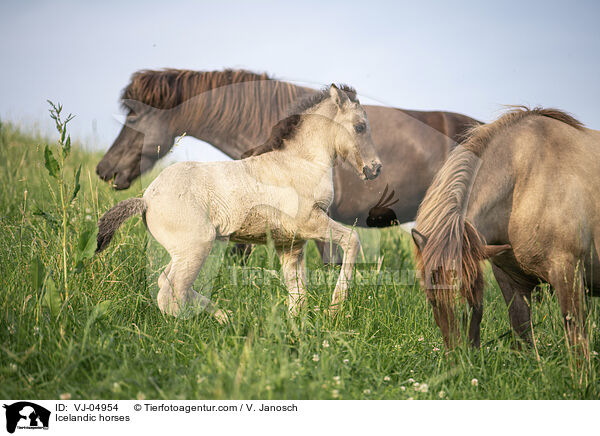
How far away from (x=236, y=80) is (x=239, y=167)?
1704 mm

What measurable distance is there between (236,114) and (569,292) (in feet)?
10.1

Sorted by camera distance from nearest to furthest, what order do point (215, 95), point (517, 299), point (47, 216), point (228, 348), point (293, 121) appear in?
point (228, 348), point (47, 216), point (293, 121), point (517, 299), point (215, 95)

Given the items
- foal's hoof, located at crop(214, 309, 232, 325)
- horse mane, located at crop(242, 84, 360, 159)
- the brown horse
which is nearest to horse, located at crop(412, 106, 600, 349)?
the brown horse

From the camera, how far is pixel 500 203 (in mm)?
3217

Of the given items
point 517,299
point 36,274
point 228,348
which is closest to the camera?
point 228,348

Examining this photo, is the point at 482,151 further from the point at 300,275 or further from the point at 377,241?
the point at 377,241

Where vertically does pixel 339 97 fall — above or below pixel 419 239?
above

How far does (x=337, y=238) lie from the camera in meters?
3.18

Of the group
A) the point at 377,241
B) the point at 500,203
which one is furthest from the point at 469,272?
the point at 377,241

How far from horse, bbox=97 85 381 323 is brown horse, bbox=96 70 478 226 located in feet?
1.24
